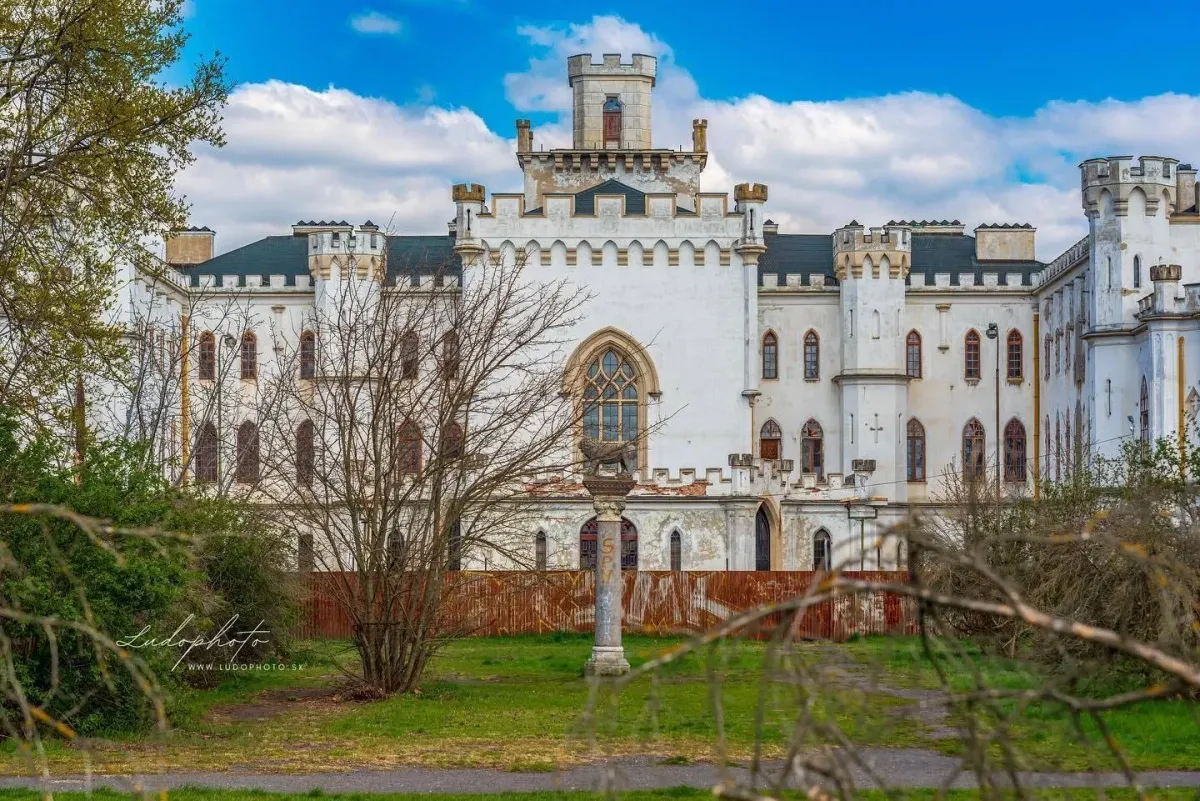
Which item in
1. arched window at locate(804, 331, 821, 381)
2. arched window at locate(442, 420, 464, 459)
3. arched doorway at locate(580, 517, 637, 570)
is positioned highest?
arched window at locate(804, 331, 821, 381)

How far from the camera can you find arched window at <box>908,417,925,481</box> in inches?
2287


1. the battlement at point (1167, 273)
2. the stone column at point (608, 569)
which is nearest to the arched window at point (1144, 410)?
the battlement at point (1167, 273)

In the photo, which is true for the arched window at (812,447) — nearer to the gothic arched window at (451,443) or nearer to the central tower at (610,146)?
the central tower at (610,146)

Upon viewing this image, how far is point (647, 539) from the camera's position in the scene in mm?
48562

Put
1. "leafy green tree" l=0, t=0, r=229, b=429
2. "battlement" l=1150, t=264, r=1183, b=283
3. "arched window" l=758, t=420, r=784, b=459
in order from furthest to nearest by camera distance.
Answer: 1. "arched window" l=758, t=420, r=784, b=459
2. "battlement" l=1150, t=264, r=1183, b=283
3. "leafy green tree" l=0, t=0, r=229, b=429

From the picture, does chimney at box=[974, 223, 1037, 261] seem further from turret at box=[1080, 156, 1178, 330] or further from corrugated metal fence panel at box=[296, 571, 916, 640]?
corrugated metal fence panel at box=[296, 571, 916, 640]

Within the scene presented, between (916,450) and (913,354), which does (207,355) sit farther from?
(916,450)

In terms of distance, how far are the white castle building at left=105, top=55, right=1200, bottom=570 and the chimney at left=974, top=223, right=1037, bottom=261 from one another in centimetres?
10

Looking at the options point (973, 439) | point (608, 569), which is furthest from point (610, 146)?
point (608, 569)

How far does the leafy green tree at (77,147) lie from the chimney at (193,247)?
4349 centimetres

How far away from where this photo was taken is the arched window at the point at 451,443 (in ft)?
80.2

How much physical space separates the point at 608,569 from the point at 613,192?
29091 mm

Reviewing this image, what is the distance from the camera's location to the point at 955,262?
62.3m

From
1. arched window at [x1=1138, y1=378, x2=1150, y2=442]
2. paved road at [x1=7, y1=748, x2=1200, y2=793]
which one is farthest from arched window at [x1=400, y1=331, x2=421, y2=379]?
arched window at [x1=1138, y1=378, x2=1150, y2=442]
